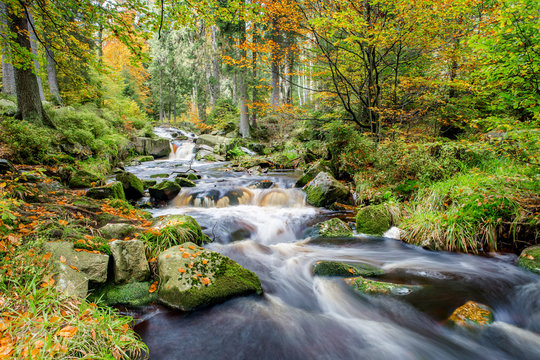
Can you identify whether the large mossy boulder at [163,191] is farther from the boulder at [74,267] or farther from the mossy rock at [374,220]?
the mossy rock at [374,220]

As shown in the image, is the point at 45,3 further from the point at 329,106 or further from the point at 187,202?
the point at 329,106

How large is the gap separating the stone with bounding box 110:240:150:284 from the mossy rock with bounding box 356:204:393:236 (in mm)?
4652

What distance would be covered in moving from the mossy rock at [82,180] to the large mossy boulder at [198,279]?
4843 mm

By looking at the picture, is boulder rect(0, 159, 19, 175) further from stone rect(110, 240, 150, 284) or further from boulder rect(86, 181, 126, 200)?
stone rect(110, 240, 150, 284)

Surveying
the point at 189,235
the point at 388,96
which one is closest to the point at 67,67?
the point at 189,235

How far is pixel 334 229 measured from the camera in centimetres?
576

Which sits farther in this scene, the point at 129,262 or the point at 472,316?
the point at 129,262

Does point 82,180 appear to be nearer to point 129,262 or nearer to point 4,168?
point 4,168

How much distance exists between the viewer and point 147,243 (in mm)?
3744

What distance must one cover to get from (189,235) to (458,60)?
9134mm

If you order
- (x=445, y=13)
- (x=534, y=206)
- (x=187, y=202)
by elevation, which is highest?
(x=445, y=13)

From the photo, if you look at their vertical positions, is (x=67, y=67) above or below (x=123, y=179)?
above

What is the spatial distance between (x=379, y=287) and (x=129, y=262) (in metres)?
3.55

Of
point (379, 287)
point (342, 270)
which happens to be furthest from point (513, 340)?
point (342, 270)
